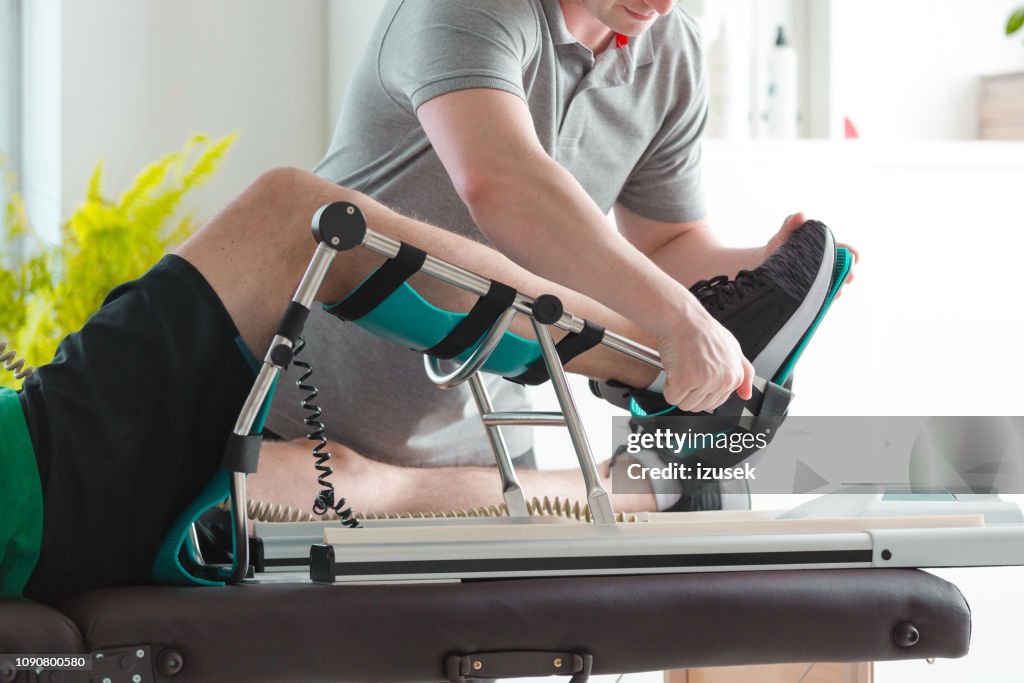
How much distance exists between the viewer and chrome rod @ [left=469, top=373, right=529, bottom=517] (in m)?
1.32

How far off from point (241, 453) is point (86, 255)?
4.76 feet

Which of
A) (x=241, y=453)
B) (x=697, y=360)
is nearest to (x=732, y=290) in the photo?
(x=697, y=360)

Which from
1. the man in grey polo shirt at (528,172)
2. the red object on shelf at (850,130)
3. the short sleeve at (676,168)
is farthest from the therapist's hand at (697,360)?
the red object on shelf at (850,130)

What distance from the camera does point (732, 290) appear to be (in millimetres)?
1414

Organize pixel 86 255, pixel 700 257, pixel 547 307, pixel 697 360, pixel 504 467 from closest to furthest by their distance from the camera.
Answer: pixel 547 307 < pixel 697 360 < pixel 504 467 < pixel 700 257 < pixel 86 255

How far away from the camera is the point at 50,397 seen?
1021 millimetres

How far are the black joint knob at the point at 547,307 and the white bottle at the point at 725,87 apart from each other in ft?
4.87

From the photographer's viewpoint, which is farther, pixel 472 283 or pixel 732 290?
pixel 732 290

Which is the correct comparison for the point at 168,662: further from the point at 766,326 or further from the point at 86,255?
the point at 86,255

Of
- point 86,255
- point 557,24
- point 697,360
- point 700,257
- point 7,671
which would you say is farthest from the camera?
point 86,255

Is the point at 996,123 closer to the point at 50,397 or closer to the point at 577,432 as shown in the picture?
the point at 577,432

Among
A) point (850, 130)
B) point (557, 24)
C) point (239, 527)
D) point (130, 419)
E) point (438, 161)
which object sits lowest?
point (239, 527)

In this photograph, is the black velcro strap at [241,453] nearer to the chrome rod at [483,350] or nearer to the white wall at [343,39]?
the chrome rod at [483,350]

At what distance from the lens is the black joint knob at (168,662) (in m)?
0.96
